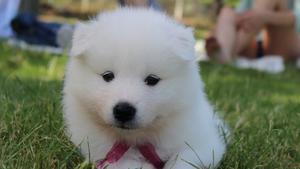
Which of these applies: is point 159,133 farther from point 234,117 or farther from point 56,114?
point 234,117

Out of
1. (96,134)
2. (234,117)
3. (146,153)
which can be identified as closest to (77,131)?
(96,134)

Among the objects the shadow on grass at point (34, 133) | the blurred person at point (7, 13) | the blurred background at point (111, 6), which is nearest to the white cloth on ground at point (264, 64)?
the blurred person at point (7, 13)

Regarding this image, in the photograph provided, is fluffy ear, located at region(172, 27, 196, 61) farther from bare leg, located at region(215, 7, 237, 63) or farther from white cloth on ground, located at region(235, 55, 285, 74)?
bare leg, located at region(215, 7, 237, 63)

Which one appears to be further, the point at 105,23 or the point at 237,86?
the point at 237,86

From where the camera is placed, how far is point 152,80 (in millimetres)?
2674

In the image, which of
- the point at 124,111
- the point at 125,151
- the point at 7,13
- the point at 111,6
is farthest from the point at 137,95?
the point at 111,6

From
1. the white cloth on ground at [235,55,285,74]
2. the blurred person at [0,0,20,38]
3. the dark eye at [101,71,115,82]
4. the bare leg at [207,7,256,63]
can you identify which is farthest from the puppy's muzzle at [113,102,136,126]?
the blurred person at [0,0,20,38]

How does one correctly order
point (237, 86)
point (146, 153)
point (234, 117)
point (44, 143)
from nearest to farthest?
point (146, 153), point (44, 143), point (234, 117), point (237, 86)

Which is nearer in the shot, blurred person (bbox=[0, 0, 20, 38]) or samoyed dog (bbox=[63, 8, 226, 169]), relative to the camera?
samoyed dog (bbox=[63, 8, 226, 169])

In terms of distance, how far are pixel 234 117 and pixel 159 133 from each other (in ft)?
5.56

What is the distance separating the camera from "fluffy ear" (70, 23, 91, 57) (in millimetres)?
2752

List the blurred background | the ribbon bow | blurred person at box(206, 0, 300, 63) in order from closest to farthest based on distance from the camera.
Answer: the ribbon bow → blurred person at box(206, 0, 300, 63) → the blurred background

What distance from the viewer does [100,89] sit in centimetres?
266

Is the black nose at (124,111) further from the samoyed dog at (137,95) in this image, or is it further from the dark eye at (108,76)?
the dark eye at (108,76)
